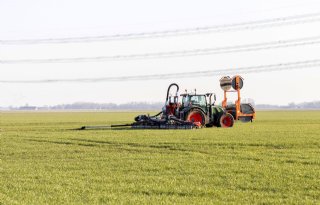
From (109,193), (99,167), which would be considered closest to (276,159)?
(99,167)

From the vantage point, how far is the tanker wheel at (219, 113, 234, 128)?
3152 centimetres

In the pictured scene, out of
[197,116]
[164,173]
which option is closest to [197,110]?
[197,116]

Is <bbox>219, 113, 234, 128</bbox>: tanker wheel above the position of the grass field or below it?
above

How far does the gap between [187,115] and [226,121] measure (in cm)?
322

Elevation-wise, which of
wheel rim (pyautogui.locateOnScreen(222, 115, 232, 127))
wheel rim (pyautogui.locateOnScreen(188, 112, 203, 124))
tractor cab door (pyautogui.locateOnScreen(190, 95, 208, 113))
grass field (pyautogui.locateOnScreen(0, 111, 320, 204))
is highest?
tractor cab door (pyautogui.locateOnScreen(190, 95, 208, 113))

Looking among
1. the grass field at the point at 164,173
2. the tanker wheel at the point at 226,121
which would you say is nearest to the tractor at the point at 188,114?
the tanker wheel at the point at 226,121

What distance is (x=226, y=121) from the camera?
1246 inches

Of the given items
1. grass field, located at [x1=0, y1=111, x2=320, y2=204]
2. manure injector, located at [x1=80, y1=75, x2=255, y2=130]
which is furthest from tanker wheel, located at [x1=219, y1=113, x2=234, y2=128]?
grass field, located at [x1=0, y1=111, x2=320, y2=204]

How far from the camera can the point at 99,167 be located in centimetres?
1335

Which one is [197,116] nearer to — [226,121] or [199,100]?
[199,100]

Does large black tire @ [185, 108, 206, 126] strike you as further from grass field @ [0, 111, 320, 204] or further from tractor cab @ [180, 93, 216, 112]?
grass field @ [0, 111, 320, 204]

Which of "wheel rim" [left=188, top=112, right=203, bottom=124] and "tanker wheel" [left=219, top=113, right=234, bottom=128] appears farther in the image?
"tanker wheel" [left=219, top=113, right=234, bottom=128]

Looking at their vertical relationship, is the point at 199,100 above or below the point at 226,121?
above

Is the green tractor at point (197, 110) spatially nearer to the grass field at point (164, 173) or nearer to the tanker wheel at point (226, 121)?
→ the tanker wheel at point (226, 121)
